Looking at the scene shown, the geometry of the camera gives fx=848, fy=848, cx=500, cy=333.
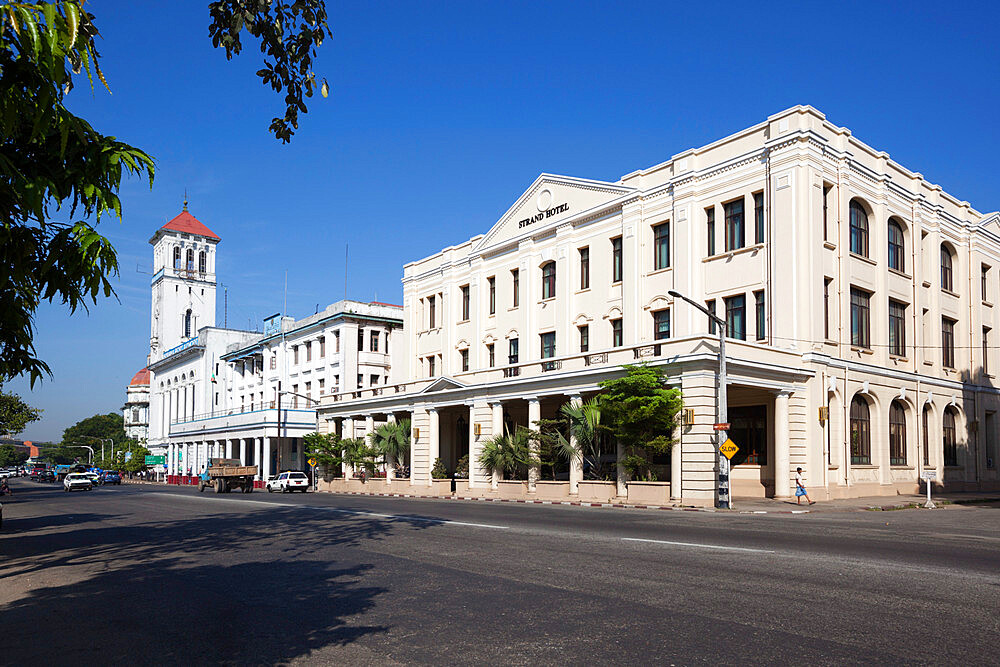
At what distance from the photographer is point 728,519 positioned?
24.8 m

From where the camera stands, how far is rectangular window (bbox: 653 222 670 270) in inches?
1624

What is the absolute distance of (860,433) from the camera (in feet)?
124

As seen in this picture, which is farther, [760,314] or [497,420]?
[497,420]

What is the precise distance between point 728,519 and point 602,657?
1901 centimetres

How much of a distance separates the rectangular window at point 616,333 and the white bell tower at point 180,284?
90079mm

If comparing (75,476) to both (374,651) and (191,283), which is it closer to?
(191,283)

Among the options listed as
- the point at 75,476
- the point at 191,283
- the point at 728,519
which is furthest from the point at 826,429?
the point at 191,283

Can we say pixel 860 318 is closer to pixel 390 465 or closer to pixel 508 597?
pixel 390 465

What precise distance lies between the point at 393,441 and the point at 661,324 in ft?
63.3

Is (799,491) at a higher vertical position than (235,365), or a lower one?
lower

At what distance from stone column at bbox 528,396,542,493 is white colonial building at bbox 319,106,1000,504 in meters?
0.10

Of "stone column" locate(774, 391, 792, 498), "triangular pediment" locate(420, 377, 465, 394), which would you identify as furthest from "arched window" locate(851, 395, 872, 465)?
"triangular pediment" locate(420, 377, 465, 394)

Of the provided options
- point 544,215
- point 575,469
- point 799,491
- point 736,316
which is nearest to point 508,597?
point 799,491

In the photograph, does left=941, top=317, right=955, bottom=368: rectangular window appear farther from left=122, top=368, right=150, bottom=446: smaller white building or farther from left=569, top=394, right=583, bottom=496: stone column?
left=122, top=368, right=150, bottom=446: smaller white building
